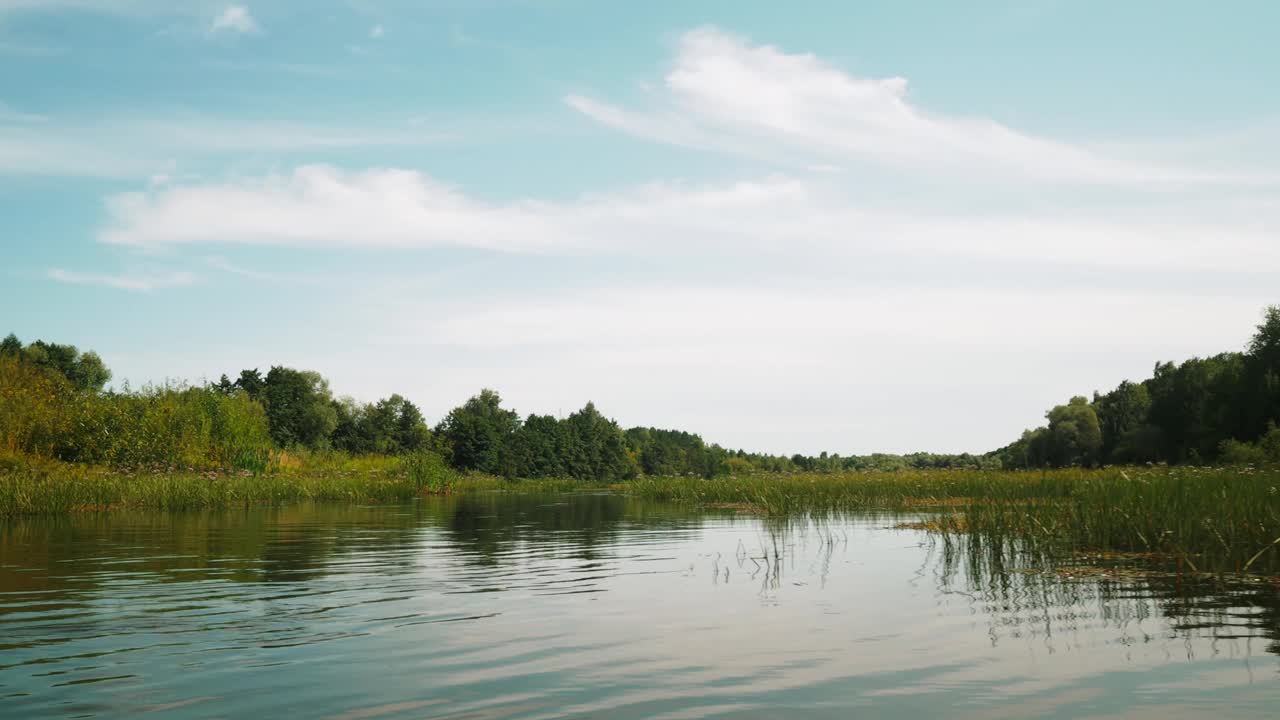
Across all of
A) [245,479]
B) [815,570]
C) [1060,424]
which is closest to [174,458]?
[245,479]

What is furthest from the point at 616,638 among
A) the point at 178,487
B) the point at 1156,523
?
the point at 178,487

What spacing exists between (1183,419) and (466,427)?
285 feet

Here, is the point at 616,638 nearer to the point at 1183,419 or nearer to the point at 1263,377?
the point at 1263,377

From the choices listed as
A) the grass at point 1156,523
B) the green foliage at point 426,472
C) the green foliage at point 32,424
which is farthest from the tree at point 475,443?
the grass at point 1156,523

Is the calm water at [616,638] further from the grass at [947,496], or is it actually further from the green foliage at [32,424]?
the green foliage at [32,424]

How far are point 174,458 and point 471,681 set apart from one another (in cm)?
4678

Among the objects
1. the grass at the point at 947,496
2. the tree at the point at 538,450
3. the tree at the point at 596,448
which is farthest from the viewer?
the tree at the point at 596,448

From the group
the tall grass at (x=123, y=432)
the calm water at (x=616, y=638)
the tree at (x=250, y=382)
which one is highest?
the tree at (x=250, y=382)

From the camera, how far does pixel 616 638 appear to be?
33.9 ft

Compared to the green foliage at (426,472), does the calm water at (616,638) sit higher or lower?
lower

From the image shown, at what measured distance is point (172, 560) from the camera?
18.0m

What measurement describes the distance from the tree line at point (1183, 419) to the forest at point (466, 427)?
16cm

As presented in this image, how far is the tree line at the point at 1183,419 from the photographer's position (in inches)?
2618

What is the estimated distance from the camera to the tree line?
6650 centimetres
